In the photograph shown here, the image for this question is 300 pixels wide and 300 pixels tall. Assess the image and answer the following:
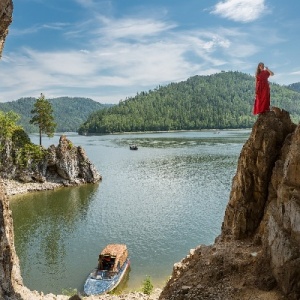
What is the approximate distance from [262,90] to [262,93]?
16 centimetres

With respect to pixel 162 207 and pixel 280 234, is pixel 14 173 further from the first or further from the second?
pixel 280 234

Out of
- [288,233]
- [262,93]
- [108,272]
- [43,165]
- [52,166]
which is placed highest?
[262,93]

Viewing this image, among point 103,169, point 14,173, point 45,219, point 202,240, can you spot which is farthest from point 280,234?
point 103,169

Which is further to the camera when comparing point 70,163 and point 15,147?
point 70,163

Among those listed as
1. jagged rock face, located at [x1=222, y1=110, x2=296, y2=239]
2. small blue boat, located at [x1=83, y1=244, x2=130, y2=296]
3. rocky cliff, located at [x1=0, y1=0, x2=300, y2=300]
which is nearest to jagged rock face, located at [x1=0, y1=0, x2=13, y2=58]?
rocky cliff, located at [x1=0, y1=0, x2=300, y2=300]

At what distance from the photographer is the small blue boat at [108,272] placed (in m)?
30.0

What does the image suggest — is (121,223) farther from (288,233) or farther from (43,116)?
(43,116)

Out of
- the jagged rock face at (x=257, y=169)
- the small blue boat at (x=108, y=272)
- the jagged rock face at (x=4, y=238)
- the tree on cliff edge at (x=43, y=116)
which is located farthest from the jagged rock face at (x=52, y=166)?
the jagged rock face at (x=257, y=169)

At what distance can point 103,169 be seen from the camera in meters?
93.4

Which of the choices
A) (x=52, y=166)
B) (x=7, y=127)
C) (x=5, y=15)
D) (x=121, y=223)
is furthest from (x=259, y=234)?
(x=52, y=166)

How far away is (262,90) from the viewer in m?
18.2

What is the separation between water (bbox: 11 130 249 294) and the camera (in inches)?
1359

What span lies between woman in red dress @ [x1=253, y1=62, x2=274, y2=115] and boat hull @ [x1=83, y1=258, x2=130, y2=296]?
20268mm

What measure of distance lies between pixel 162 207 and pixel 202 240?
15.0m
